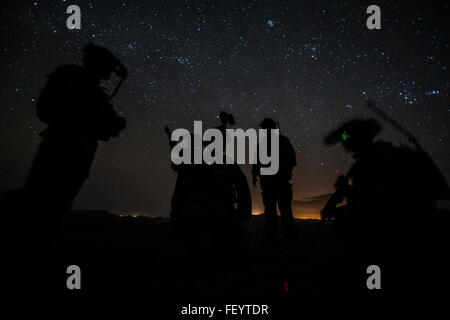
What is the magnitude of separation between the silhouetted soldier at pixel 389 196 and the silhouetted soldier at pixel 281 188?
6.91ft

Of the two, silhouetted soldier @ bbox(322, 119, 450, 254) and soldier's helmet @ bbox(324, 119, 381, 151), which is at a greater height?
soldier's helmet @ bbox(324, 119, 381, 151)

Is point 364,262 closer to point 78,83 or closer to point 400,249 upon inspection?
point 400,249

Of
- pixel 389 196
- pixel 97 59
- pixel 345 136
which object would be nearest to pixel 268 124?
pixel 345 136

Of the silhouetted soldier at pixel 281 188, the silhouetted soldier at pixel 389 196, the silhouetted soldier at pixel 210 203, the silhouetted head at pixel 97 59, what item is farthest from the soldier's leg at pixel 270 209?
the silhouetted head at pixel 97 59

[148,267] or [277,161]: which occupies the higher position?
[277,161]

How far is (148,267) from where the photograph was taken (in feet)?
7.74

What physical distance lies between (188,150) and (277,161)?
2.49 m

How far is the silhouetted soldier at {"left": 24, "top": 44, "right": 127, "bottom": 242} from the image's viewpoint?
6.10 ft

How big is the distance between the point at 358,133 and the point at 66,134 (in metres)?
3.21

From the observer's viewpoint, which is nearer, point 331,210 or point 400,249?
point 400,249

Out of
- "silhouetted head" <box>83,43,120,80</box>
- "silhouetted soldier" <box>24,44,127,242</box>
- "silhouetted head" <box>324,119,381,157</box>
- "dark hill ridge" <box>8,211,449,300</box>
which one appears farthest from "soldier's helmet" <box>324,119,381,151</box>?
"silhouetted head" <box>83,43,120,80</box>

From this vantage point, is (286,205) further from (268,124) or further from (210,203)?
(210,203)

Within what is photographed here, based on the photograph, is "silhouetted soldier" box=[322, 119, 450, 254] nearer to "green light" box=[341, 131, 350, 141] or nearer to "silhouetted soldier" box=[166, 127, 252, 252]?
"green light" box=[341, 131, 350, 141]

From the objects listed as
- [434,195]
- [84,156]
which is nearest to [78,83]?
[84,156]
